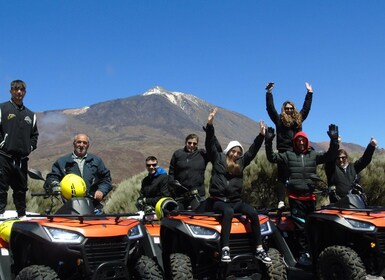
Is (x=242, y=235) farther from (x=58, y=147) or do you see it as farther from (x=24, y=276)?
(x=58, y=147)

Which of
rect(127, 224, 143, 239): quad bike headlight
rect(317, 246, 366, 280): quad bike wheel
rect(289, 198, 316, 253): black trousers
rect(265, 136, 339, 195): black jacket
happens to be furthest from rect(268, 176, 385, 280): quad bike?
rect(127, 224, 143, 239): quad bike headlight

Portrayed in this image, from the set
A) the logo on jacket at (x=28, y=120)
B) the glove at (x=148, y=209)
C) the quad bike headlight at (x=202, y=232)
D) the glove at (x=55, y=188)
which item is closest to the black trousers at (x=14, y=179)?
the logo on jacket at (x=28, y=120)

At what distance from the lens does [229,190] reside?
639 centimetres

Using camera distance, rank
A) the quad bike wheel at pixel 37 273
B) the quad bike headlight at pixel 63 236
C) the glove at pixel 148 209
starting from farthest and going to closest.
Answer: the glove at pixel 148 209 < the quad bike headlight at pixel 63 236 < the quad bike wheel at pixel 37 273

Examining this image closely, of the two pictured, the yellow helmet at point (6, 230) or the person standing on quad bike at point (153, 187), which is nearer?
the yellow helmet at point (6, 230)

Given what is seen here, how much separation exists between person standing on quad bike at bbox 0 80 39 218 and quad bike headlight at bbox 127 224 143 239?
7.59ft

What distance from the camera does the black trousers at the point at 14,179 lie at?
7281 mm

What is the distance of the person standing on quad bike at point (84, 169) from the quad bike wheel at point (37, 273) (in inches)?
66.3

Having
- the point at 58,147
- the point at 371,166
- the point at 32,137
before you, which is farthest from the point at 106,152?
the point at 32,137

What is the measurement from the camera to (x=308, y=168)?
7.38 metres

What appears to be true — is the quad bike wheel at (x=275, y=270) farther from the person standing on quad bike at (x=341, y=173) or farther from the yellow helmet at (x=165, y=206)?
the person standing on quad bike at (x=341, y=173)

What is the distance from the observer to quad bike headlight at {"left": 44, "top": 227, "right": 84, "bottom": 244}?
16.4 ft

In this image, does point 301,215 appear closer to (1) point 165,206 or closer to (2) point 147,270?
(1) point 165,206

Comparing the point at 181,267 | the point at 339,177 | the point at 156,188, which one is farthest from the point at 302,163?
the point at 156,188
